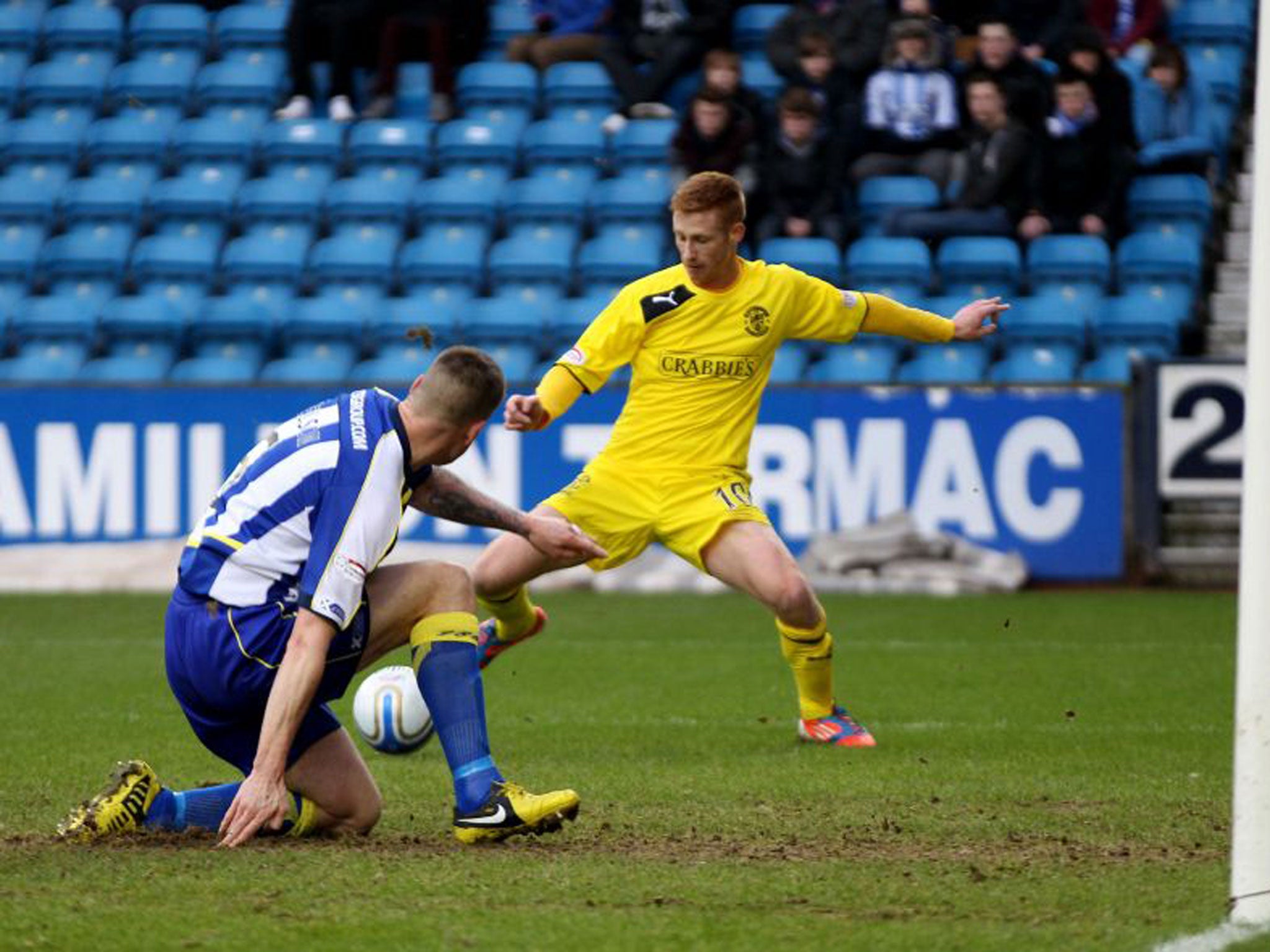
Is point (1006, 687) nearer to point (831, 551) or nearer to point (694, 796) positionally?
point (694, 796)

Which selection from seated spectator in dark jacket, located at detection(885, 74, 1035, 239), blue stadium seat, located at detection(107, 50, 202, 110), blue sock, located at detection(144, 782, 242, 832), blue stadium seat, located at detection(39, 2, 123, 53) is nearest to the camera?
blue sock, located at detection(144, 782, 242, 832)

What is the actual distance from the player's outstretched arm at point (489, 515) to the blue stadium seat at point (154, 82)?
44.1 feet

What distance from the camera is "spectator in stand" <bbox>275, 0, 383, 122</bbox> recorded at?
18.3 metres

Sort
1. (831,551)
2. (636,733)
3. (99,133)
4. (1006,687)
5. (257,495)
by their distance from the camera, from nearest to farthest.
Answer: (257,495), (636,733), (1006,687), (831,551), (99,133)

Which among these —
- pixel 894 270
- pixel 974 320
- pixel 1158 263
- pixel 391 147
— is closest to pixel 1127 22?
pixel 1158 263

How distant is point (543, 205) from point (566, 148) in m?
0.72

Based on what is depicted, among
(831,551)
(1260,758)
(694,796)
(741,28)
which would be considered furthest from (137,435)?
(1260,758)

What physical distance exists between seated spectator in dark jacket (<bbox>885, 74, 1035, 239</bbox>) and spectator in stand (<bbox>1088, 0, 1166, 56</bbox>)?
1.99 m

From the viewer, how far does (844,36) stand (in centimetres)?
1733

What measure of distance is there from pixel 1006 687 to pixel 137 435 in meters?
6.88

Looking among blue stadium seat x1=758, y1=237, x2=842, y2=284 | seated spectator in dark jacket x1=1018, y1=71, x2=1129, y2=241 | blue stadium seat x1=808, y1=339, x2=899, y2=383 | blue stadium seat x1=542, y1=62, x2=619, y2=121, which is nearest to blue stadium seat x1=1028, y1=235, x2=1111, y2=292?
seated spectator in dark jacket x1=1018, y1=71, x2=1129, y2=241

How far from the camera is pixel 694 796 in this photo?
277 inches

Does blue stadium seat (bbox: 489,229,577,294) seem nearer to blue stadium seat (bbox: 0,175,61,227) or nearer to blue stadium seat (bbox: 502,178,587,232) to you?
blue stadium seat (bbox: 502,178,587,232)

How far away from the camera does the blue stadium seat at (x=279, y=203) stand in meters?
17.8
